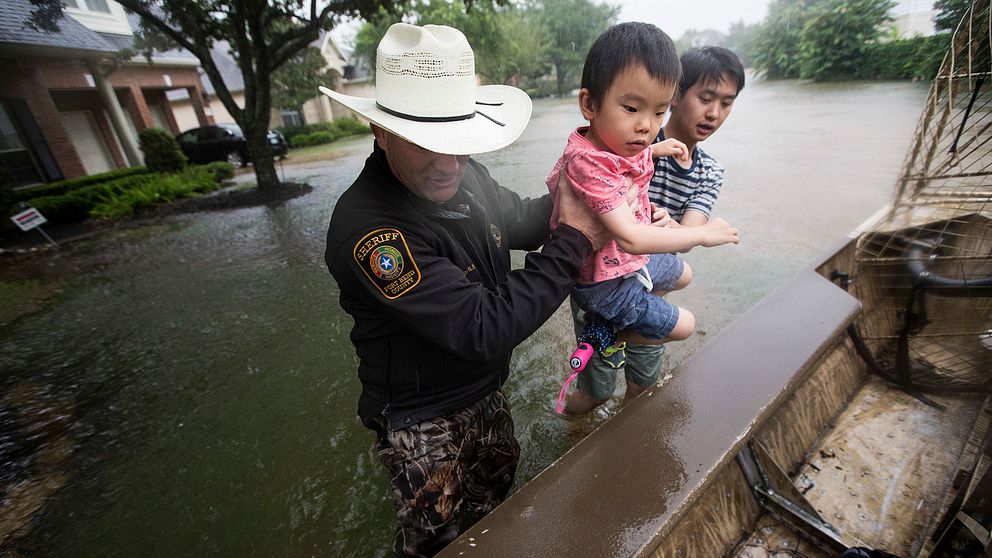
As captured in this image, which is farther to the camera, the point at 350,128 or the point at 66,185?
the point at 350,128

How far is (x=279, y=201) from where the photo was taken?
9.58 m

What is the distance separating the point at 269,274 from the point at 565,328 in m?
3.98

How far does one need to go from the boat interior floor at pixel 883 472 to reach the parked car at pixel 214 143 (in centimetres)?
1640

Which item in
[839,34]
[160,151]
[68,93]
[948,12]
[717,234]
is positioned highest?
[68,93]

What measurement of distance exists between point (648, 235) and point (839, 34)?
11.3 metres

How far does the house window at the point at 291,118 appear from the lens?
2683 centimetres

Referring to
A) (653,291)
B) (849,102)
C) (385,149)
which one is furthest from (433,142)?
(849,102)

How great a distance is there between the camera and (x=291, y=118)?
27688 mm

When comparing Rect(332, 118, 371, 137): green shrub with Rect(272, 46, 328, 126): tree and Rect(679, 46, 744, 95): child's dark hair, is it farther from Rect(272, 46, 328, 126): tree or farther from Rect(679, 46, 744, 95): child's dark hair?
Rect(679, 46, 744, 95): child's dark hair

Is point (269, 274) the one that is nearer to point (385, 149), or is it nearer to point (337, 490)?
point (337, 490)

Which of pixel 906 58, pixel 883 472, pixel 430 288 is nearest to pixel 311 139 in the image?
pixel 906 58

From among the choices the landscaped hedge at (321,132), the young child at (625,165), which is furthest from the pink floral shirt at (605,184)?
the landscaped hedge at (321,132)

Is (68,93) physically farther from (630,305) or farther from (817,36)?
(817,36)

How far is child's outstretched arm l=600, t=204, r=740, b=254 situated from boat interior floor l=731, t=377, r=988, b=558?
1242 mm
